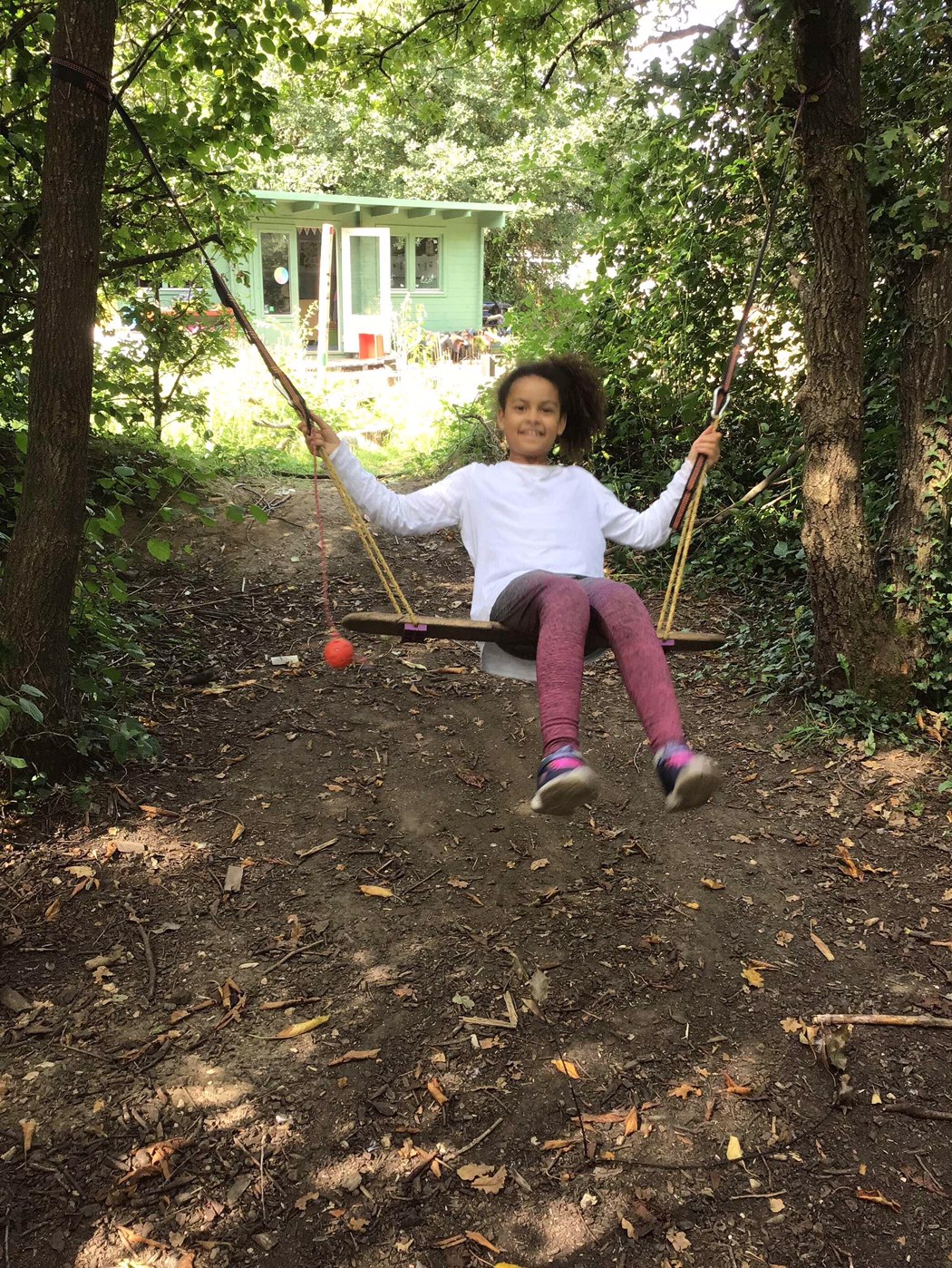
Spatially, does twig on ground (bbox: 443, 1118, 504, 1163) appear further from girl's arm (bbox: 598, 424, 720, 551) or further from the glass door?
the glass door

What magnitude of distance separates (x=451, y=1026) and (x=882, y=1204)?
43.5 inches

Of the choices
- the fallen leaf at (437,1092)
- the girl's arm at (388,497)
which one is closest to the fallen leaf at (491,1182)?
A: the fallen leaf at (437,1092)

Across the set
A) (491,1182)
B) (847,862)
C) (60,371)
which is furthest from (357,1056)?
(60,371)

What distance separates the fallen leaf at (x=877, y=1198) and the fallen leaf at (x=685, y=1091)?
16.2 inches

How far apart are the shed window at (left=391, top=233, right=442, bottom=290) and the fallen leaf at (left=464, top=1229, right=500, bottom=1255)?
57.4 feet

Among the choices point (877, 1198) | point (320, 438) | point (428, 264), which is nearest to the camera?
point (877, 1198)

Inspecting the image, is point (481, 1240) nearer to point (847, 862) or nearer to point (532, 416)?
point (847, 862)

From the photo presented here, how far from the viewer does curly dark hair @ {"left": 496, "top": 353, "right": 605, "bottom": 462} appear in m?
3.02

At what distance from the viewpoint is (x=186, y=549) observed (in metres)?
4.39

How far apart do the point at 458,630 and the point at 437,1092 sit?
1184 mm

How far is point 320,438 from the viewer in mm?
2740

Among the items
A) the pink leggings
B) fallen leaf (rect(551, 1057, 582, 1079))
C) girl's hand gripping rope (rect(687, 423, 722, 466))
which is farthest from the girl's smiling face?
fallen leaf (rect(551, 1057, 582, 1079))

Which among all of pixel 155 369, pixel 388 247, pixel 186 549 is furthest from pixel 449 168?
pixel 186 549

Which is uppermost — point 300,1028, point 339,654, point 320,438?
point 320,438
